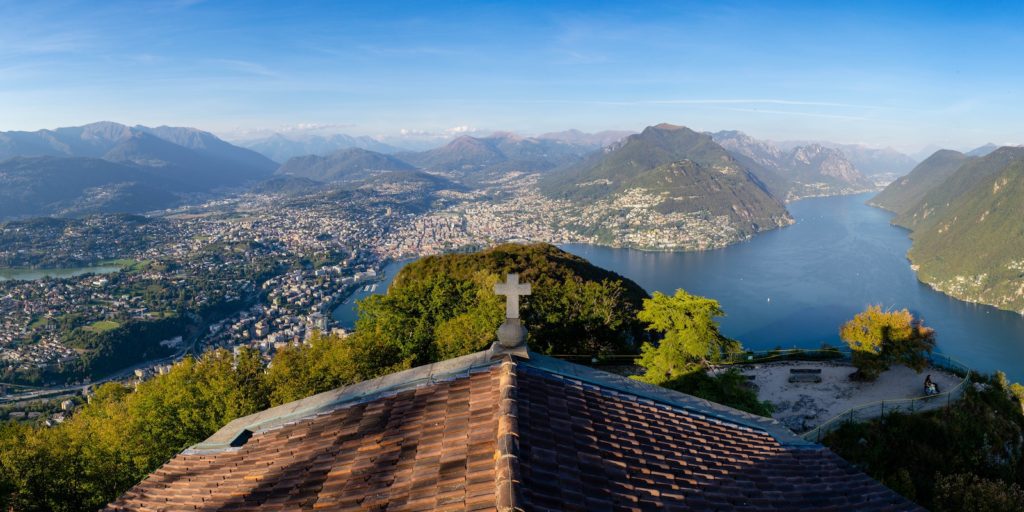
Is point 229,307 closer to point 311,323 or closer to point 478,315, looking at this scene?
point 311,323

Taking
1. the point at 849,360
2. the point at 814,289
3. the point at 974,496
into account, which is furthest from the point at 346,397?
the point at 814,289

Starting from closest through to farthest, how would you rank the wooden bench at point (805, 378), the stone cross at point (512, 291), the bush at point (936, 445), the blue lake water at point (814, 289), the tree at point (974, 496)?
the stone cross at point (512, 291), the tree at point (974, 496), the bush at point (936, 445), the wooden bench at point (805, 378), the blue lake water at point (814, 289)

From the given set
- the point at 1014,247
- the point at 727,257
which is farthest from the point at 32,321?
the point at 1014,247

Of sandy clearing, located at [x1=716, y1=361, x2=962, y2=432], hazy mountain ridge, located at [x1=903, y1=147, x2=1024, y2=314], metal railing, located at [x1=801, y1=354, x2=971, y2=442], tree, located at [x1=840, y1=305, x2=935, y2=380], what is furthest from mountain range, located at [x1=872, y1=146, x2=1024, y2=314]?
metal railing, located at [x1=801, y1=354, x2=971, y2=442]

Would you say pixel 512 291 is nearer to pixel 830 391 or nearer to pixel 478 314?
pixel 478 314

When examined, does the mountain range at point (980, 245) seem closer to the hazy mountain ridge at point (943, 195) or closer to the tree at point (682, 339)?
the hazy mountain ridge at point (943, 195)


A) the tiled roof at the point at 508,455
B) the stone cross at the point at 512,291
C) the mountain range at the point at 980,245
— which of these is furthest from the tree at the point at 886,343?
the mountain range at the point at 980,245

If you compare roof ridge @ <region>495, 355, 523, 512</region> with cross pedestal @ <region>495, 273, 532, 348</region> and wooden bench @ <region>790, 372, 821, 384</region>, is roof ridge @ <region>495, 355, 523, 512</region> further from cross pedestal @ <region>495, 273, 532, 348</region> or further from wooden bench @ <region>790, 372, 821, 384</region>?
wooden bench @ <region>790, 372, 821, 384</region>
